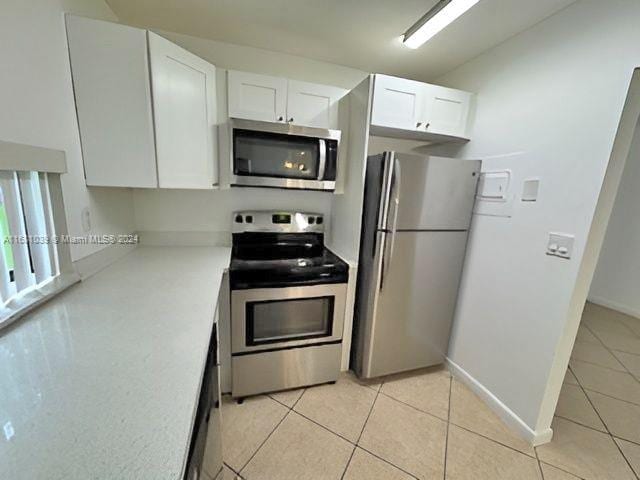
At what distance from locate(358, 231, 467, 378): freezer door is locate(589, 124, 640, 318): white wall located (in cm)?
295

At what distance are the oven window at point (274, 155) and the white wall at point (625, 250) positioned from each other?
3882 mm

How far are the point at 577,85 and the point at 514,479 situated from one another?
6.57ft

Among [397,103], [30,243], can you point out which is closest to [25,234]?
[30,243]

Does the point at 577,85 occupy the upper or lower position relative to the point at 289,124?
upper

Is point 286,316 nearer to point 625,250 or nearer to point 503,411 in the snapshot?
point 503,411

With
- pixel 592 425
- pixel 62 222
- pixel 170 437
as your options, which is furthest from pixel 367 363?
pixel 62 222

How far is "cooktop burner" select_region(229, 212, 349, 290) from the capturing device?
1577 mm

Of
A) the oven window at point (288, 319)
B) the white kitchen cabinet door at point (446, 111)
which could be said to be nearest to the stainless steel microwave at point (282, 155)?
the white kitchen cabinet door at point (446, 111)

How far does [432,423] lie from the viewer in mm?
1620

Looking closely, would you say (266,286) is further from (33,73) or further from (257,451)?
(33,73)

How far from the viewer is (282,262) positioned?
171 centimetres

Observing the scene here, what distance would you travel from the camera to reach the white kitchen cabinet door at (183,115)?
1.37 m

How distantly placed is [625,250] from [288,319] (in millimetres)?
4203

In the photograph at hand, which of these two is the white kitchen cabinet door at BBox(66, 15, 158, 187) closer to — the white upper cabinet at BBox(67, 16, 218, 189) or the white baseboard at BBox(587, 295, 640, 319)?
the white upper cabinet at BBox(67, 16, 218, 189)
